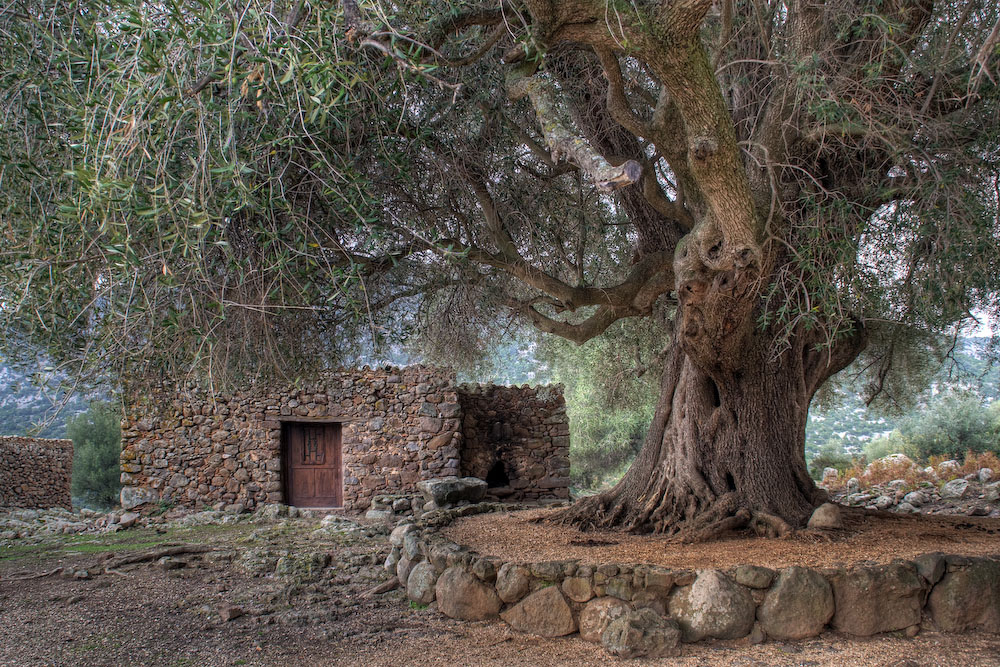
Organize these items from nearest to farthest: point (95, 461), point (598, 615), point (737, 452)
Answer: point (598, 615) < point (737, 452) < point (95, 461)

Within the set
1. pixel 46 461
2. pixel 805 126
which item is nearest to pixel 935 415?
pixel 805 126

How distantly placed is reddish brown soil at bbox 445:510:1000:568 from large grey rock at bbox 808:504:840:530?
0.32 ft

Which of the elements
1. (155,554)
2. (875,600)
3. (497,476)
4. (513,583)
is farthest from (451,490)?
(875,600)

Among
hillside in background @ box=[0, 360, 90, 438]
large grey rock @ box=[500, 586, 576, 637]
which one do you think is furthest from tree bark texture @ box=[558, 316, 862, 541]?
hillside in background @ box=[0, 360, 90, 438]

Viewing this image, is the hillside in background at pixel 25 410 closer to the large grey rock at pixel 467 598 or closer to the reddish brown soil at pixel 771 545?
the reddish brown soil at pixel 771 545

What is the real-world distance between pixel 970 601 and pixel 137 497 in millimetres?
12120

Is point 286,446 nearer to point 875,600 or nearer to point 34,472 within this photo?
point 34,472

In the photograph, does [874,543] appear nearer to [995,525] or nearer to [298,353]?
[995,525]

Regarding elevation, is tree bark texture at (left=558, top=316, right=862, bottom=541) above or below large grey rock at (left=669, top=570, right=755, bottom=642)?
above

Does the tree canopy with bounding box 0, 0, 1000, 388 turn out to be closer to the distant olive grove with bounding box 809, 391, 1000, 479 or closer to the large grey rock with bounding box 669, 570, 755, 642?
the large grey rock with bounding box 669, 570, 755, 642

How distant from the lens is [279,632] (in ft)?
16.9

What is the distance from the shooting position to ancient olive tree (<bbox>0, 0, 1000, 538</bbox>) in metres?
3.72

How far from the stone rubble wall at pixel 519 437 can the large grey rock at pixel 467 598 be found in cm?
704

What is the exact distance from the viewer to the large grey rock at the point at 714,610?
4648 millimetres
